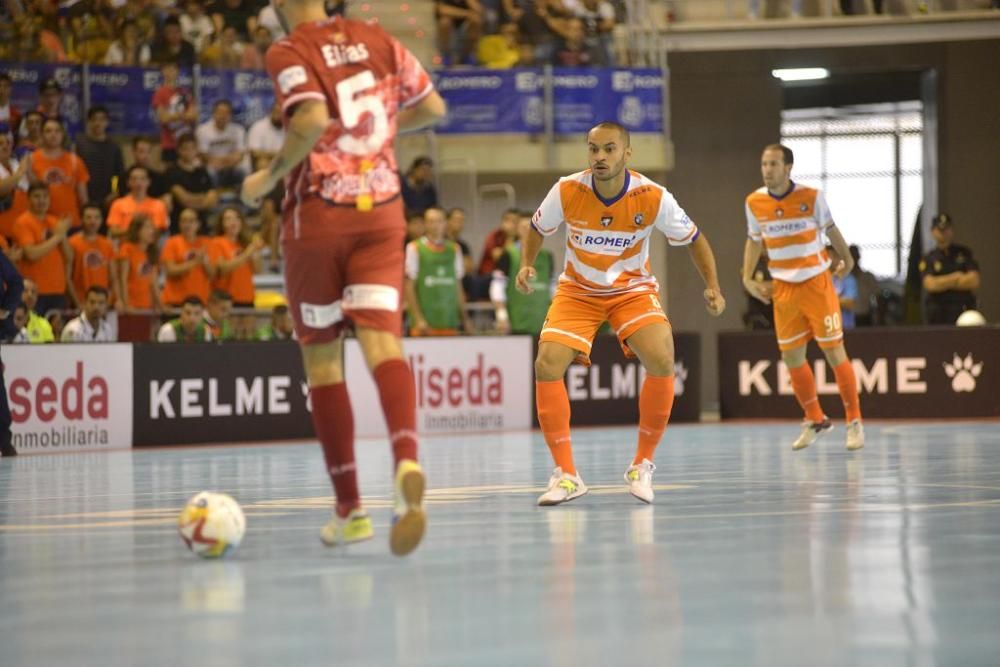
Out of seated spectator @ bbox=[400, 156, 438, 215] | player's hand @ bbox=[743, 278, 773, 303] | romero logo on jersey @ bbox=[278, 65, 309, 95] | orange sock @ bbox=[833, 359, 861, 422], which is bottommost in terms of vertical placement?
orange sock @ bbox=[833, 359, 861, 422]

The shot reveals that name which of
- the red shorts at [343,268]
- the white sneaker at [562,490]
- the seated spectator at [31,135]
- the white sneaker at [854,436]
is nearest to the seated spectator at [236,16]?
the seated spectator at [31,135]

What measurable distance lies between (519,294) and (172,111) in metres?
4.67

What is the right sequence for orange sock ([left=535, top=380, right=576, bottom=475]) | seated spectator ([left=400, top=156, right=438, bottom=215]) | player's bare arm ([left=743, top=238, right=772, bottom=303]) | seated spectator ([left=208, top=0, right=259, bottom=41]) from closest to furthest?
orange sock ([left=535, top=380, right=576, bottom=475]) → player's bare arm ([left=743, top=238, right=772, bottom=303]) → seated spectator ([left=400, top=156, right=438, bottom=215]) → seated spectator ([left=208, top=0, right=259, bottom=41])

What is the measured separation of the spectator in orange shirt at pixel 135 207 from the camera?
15070mm

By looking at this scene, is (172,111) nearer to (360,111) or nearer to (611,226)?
(611,226)

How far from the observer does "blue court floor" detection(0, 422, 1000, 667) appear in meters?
3.78

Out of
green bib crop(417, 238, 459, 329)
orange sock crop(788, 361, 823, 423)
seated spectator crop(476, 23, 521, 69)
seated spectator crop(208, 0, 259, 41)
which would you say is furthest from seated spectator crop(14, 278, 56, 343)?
seated spectator crop(476, 23, 521, 69)

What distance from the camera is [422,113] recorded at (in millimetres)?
5793

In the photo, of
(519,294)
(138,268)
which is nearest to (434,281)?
(519,294)

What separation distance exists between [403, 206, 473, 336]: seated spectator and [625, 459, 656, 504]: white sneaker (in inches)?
325

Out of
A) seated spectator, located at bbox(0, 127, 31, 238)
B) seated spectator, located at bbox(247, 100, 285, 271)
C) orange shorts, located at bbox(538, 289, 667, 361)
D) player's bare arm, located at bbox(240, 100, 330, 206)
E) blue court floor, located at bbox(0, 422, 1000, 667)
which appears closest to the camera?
blue court floor, located at bbox(0, 422, 1000, 667)

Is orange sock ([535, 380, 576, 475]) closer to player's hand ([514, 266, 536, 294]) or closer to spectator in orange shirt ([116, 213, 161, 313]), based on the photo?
player's hand ([514, 266, 536, 294])

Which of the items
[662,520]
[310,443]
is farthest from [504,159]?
[662,520]

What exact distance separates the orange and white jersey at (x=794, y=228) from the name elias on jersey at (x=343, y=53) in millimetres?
6602
